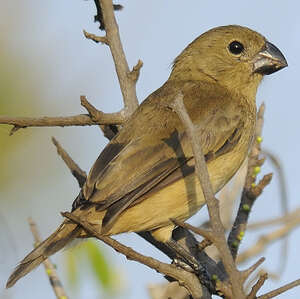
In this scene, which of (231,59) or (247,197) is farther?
(231,59)

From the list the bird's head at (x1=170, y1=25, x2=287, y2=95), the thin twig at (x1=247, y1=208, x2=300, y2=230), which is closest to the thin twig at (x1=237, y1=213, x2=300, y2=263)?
the thin twig at (x1=247, y1=208, x2=300, y2=230)

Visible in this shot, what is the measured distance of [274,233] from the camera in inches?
174

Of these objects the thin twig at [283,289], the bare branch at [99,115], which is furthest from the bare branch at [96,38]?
the thin twig at [283,289]

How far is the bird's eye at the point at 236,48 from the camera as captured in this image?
5.18 meters

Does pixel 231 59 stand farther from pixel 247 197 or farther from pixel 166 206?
pixel 166 206

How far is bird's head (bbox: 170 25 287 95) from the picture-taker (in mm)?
5051

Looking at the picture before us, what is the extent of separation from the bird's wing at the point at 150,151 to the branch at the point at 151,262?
0.25 m

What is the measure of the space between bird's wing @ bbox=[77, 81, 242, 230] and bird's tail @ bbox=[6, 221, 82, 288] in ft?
0.64

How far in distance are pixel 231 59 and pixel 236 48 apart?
0.30ft

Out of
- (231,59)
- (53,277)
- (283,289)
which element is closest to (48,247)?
(53,277)

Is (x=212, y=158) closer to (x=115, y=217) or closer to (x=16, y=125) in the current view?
(x=115, y=217)

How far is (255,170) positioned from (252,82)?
978mm

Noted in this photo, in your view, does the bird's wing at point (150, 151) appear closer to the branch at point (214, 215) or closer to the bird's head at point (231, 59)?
the bird's head at point (231, 59)

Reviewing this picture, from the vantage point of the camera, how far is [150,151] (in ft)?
13.6
